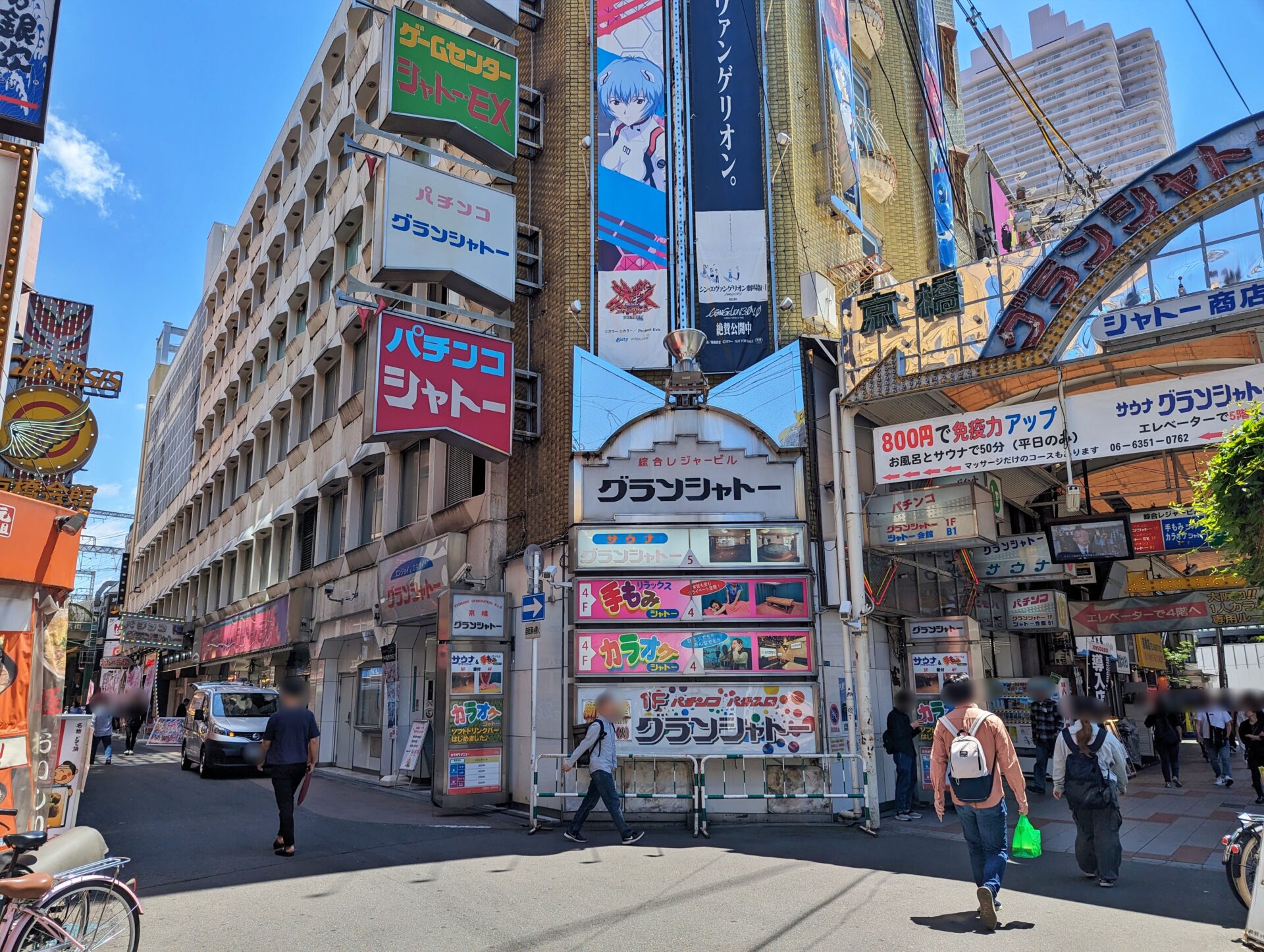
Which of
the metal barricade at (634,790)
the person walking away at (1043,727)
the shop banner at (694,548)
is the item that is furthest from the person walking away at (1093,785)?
the person walking away at (1043,727)

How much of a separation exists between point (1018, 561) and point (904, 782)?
6126mm

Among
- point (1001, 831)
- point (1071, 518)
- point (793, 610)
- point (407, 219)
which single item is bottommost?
point (1001, 831)

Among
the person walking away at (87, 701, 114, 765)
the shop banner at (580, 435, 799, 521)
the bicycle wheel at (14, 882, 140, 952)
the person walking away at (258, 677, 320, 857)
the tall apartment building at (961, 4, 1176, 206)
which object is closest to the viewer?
the bicycle wheel at (14, 882, 140, 952)

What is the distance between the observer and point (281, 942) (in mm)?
6285

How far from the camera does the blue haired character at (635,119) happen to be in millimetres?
15656

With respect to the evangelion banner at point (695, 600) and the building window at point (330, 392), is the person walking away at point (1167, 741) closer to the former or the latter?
Answer: the evangelion banner at point (695, 600)

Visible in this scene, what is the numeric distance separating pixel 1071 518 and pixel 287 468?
74.0 ft

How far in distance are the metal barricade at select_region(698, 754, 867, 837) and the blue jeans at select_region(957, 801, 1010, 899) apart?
4.20 meters

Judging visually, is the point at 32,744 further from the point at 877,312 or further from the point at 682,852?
the point at 877,312

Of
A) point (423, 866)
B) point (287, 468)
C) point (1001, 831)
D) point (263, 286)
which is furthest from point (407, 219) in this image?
point (263, 286)

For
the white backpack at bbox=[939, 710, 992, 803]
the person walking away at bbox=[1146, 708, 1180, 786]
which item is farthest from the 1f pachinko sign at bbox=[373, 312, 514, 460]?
the person walking away at bbox=[1146, 708, 1180, 786]

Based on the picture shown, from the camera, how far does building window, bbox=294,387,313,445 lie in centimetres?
2689

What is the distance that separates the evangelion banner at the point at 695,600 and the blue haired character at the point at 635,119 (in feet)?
23.1

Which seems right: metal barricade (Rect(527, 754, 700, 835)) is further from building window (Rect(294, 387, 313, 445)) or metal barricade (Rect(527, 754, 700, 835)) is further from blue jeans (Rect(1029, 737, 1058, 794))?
building window (Rect(294, 387, 313, 445))
